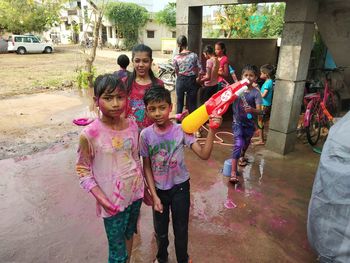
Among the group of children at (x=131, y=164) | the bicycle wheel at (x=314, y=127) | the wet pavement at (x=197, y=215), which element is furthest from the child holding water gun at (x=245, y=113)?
the bicycle wheel at (x=314, y=127)

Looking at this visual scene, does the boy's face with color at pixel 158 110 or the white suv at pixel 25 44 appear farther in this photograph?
the white suv at pixel 25 44

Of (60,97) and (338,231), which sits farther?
(60,97)

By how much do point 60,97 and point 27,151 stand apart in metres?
4.78

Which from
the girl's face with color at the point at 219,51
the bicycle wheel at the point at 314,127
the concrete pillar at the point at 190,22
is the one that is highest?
the concrete pillar at the point at 190,22

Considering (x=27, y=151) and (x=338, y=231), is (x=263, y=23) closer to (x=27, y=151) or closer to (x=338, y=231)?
(x=27, y=151)

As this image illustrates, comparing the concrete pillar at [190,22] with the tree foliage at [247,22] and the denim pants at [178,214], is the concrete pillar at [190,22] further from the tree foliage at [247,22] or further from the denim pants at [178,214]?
the tree foliage at [247,22]

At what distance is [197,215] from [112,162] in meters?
1.75

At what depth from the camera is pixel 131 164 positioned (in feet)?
6.17

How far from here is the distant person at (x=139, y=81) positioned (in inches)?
99.0

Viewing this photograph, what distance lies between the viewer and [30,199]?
3561 millimetres

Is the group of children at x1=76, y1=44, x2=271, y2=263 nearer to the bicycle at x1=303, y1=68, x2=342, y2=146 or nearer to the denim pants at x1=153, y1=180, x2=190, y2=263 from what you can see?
the denim pants at x1=153, y1=180, x2=190, y2=263

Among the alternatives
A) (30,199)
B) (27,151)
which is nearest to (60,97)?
(27,151)

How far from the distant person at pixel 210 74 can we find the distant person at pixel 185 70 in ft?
1.27

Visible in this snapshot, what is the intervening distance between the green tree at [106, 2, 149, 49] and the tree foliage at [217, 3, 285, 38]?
16668 mm
